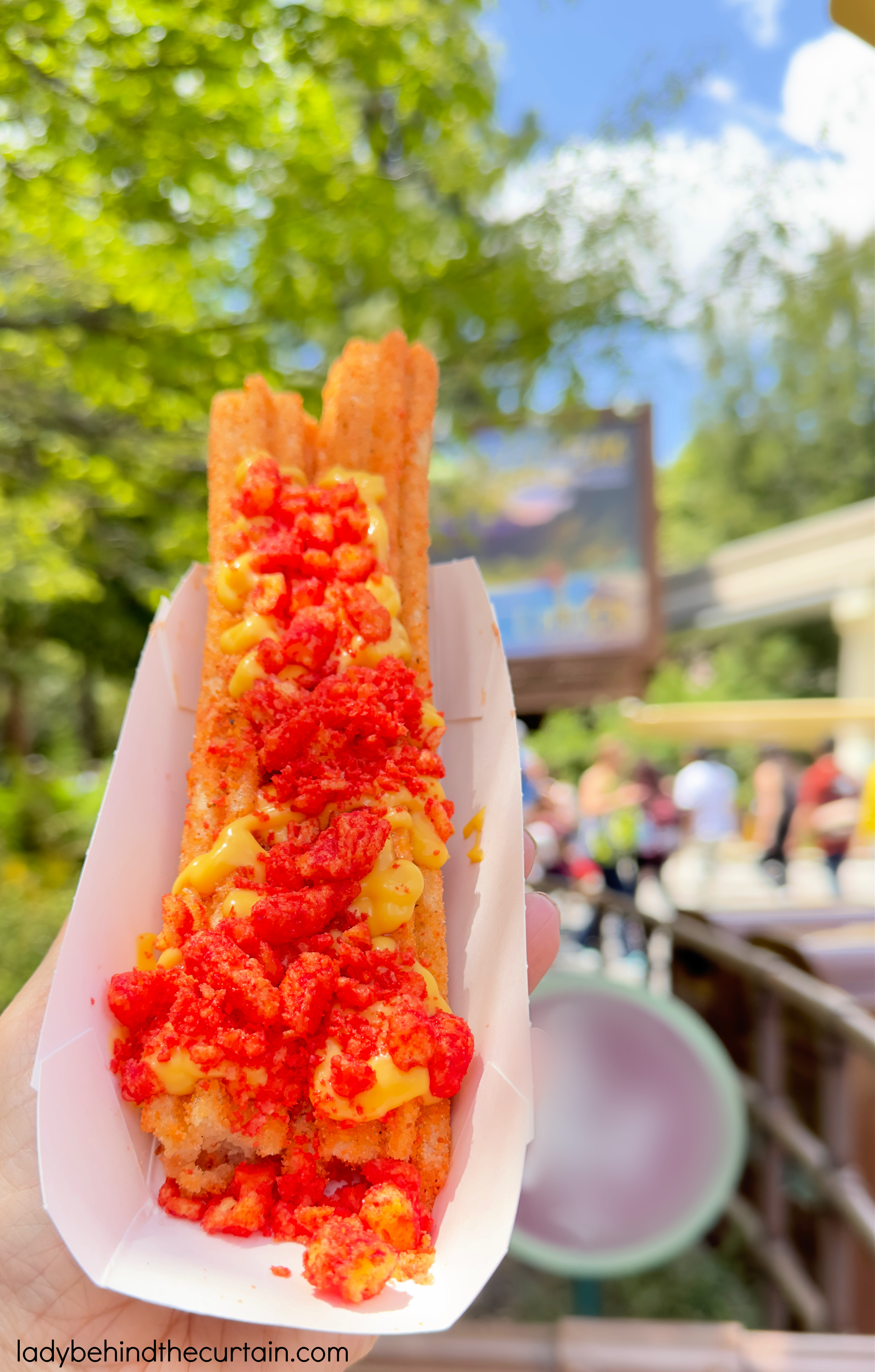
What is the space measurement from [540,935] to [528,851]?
184 millimetres

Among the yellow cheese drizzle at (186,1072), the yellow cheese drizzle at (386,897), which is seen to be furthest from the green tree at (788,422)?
the yellow cheese drizzle at (186,1072)

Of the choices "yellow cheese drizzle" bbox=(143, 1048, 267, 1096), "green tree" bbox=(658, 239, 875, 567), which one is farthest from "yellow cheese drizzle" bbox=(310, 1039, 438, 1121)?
"green tree" bbox=(658, 239, 875, 567)

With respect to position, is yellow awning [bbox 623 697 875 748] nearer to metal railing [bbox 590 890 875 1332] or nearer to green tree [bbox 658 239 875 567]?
green tree [bbox 658 239 875 567]

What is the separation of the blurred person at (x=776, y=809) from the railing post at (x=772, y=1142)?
7.26 m

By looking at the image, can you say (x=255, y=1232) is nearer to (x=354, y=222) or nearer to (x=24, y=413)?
(x=354, y=222)

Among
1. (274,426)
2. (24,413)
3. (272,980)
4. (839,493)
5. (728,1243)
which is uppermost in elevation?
(839,493)

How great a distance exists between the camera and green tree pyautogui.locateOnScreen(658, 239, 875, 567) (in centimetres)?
505

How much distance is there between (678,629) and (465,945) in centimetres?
1993

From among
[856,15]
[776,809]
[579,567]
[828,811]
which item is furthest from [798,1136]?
[776,809]

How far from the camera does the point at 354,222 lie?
373 cm

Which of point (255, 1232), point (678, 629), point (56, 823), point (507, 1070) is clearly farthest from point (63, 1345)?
point (678, 629)

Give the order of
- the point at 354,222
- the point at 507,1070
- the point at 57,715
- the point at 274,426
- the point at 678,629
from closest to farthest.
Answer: the point at 507,1070
the point at 274,426
the point at 354,222
the point at 678,629
the point at 57,715

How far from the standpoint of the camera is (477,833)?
1718 millimetres

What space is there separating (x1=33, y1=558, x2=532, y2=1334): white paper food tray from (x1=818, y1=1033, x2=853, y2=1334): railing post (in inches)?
62.9
